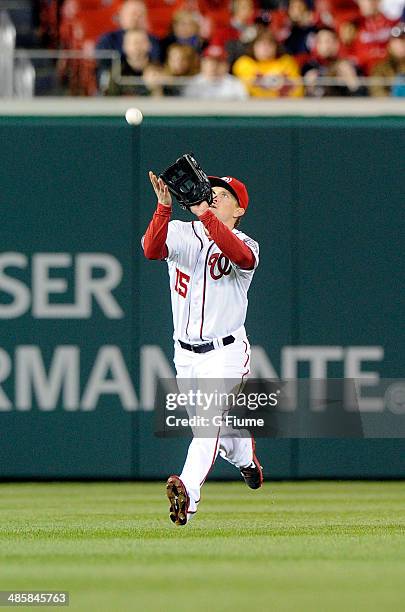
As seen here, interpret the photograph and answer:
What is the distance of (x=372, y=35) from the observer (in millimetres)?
13305

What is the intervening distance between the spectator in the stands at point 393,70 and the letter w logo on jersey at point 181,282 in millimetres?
4030

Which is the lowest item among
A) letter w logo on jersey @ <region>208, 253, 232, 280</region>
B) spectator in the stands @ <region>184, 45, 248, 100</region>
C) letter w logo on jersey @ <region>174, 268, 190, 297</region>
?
letter w logo on jersey @ <region>174, 268, 190, 297</region>

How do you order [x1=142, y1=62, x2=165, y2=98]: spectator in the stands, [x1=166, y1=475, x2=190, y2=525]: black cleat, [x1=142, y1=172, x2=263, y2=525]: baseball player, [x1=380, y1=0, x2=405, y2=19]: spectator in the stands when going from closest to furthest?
[x1=166, y1=475, x2=190, y2=525]: black cleat
[x1=142, y1=172, x2=263, y2=525]: baseball player
[x1=142, y1=62, x2=165, y2=98]: spectator in the stands
[x1=380, y1=0, x2=405, y2=19]: spectator in the stands

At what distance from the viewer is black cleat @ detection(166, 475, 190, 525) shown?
6746mm

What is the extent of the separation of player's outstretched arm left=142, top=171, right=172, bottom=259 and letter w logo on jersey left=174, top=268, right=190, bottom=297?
303 mm

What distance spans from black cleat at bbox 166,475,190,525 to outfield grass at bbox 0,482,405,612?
0.11 m

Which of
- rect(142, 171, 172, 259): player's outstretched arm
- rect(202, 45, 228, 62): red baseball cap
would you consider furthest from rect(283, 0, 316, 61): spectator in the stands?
rect(142, 171, 172, 259): player's outstretched arm

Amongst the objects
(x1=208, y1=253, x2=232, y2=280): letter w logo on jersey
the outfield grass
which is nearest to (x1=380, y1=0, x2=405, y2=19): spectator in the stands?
the outfield grass

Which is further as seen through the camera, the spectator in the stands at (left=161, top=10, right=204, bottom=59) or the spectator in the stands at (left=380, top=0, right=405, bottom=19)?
the spectator in the stands at (left=380, top=0, right=405, bottom=19)

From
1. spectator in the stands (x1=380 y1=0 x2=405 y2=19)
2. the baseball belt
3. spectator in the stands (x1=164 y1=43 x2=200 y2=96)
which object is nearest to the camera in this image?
the baseball belt

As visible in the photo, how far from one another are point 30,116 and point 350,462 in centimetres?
360

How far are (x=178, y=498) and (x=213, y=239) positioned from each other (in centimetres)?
128

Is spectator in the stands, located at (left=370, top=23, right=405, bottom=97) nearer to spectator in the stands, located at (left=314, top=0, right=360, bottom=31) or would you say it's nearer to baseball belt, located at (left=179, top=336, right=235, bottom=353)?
spectator in the stands, located at (left=314, top=0, right=360, bottom=31)

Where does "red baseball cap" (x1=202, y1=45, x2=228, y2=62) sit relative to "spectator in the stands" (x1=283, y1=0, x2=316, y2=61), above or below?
below
